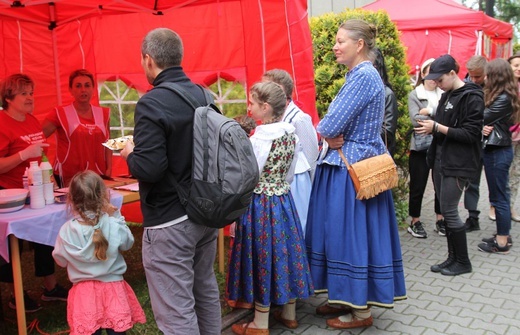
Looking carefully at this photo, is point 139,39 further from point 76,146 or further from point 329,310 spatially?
point 329,310

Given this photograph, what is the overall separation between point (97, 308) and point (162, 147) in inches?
42.5

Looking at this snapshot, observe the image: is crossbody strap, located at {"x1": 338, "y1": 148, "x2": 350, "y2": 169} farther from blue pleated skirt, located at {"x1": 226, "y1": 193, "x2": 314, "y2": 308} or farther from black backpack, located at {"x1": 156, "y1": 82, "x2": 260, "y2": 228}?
black backpack, located at {"x1": 156, "y1": 82, "x2": 260, "y2": 228}

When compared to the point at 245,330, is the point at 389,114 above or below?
above

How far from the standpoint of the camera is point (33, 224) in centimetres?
304

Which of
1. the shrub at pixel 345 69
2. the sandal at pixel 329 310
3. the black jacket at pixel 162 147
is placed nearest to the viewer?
the black jacket at pixel 162 147

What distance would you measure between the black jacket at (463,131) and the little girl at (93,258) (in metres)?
2.66

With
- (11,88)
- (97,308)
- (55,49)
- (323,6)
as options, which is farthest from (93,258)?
(323,6)

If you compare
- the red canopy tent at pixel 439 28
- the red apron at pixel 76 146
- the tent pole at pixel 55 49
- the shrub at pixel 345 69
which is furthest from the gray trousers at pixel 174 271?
the red canopy tent at pixel 439 28

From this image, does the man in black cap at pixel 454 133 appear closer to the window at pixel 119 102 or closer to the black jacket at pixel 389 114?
the black jacket at pixel 389 114

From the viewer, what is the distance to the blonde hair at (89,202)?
110 inches

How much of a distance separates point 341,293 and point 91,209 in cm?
168

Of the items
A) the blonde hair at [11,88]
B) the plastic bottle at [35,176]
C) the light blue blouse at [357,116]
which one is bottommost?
the plastic bottle at [35,176]

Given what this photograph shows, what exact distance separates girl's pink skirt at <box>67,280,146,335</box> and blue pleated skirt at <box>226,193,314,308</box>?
2.57ft

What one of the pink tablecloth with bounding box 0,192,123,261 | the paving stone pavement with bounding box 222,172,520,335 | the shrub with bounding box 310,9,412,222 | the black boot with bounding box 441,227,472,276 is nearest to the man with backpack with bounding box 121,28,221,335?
the pink tablecloth with bounding box 0,192,123,261
